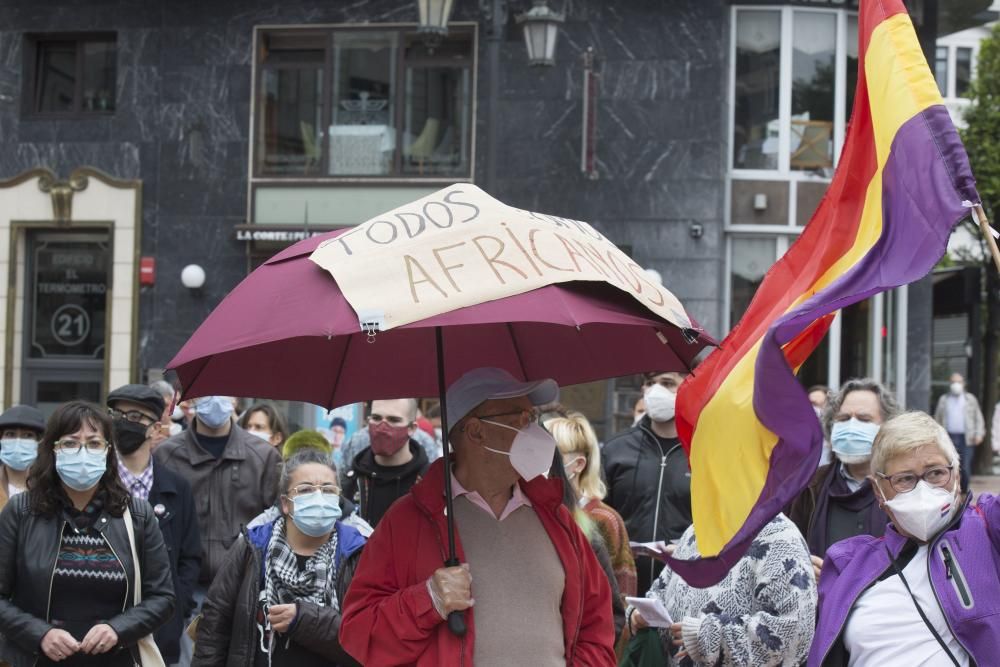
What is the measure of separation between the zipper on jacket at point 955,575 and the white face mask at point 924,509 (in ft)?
0.20

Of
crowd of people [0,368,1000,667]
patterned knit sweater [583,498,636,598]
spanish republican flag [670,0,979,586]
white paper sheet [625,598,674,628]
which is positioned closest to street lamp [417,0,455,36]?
crowd of people [0,368,1000,667]

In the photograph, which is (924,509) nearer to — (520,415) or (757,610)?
(757,610)

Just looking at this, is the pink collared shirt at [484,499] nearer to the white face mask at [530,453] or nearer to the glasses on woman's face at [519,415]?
the white face mask at [530,453]

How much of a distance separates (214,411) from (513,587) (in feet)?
15.1

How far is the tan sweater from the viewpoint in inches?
174

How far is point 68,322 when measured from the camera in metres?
21.8

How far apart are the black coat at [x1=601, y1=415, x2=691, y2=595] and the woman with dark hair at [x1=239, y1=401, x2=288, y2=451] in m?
2.84

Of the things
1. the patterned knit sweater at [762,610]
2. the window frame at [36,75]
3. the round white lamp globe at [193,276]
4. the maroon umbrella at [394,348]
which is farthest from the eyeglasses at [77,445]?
the window frame at [36,75]

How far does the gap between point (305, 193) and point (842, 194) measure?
1682 centimetres

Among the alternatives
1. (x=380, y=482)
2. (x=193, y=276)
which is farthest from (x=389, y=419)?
(x=193, y=276)

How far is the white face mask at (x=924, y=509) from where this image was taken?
15.2 feet

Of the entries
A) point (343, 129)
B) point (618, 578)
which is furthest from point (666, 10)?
point (618, 578)

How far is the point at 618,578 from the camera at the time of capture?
7059 millimetres

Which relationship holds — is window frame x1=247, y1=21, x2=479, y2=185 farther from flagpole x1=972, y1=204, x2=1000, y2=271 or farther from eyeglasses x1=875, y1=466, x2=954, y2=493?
flagpole x1=972, y1=204, x2=1000, y2=271
